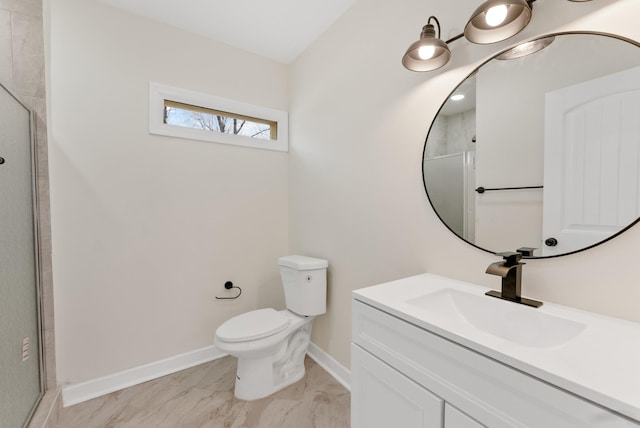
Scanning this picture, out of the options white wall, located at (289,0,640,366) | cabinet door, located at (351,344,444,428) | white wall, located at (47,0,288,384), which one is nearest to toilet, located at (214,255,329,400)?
white wall, located at (289,0,640,366)

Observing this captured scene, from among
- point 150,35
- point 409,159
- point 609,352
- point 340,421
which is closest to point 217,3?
point 150,35

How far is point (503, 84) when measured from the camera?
1.09 meters

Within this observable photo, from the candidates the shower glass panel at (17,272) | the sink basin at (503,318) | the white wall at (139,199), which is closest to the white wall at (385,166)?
the sink basin at (503,318)

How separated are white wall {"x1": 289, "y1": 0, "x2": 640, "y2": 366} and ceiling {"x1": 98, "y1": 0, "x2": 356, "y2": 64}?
131 millimetres

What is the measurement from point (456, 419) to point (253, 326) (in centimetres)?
128

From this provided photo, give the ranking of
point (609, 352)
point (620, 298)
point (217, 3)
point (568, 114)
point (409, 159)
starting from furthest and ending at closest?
point (217, 3) < point (409, 159) < point (568, 114) < point (620, 298) < point (609, 352)

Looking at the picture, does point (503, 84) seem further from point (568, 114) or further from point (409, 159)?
point (409, 159)

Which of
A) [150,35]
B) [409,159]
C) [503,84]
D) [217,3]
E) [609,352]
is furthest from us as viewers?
[150,35]

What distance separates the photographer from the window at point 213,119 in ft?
6.37

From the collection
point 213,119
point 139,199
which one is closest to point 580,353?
point 139,199

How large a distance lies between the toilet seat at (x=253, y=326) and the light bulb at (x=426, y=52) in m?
1.70

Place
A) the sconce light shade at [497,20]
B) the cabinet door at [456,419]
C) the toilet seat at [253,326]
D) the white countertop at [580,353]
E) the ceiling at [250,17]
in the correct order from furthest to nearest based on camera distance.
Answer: the ceiling at [250,17] → the toilet seat at [253,326] → the sconce light shade at [497,20] → the cabinet door at [456,419] → the white countertop at [580,353]

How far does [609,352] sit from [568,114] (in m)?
0.76

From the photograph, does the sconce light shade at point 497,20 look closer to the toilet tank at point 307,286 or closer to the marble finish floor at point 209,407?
the toilet tank at point 307,286
